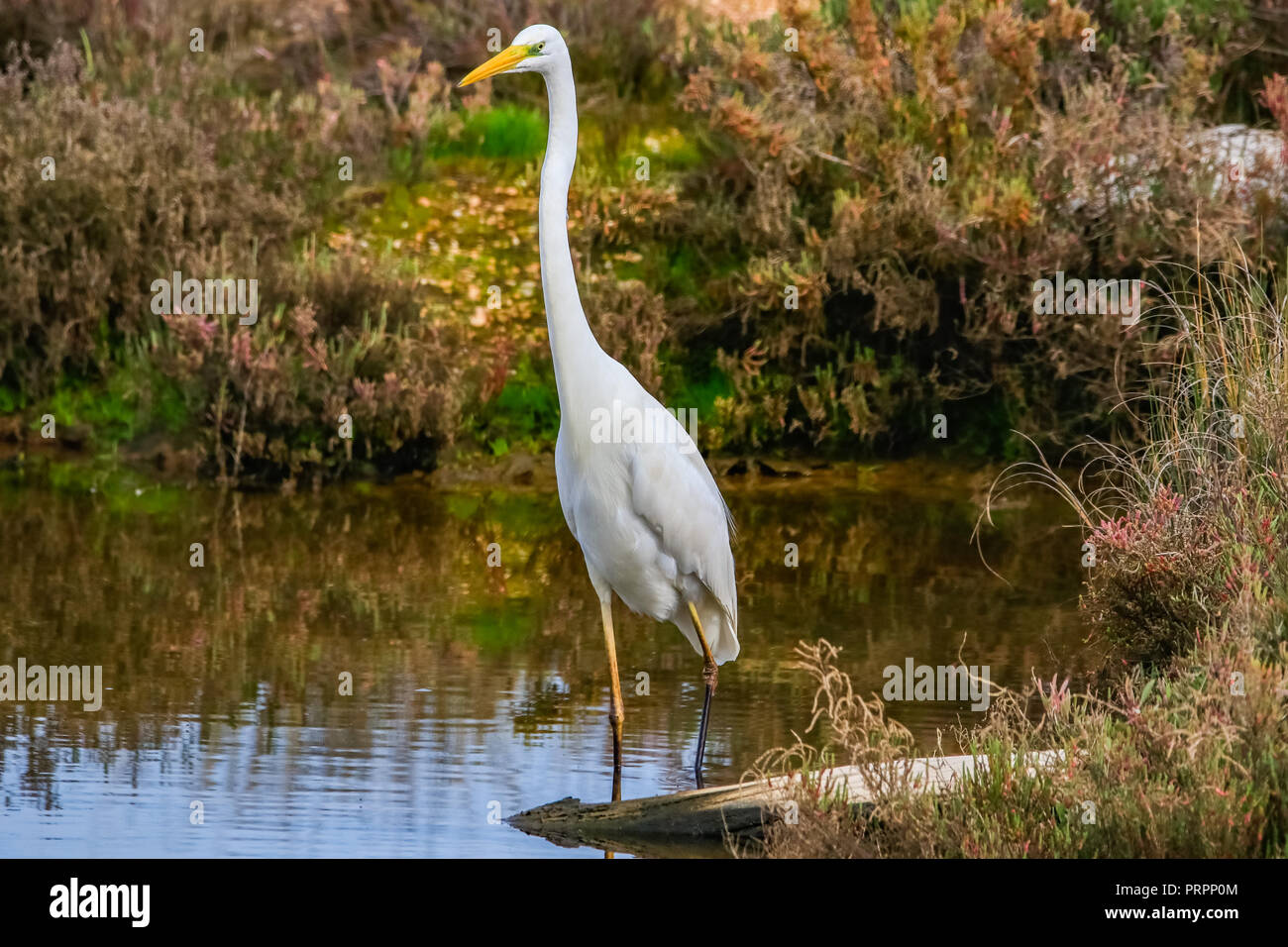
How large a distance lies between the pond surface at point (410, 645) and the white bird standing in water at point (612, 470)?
2.07 ft

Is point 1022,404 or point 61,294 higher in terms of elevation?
point 61,294

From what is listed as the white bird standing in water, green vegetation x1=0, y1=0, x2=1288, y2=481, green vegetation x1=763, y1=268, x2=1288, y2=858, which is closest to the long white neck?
the white bird standing in water

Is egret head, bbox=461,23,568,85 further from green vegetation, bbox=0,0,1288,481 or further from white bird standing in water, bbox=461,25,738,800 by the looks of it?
green vegetation, bbox=0,0,1288,481

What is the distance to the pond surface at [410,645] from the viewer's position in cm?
664

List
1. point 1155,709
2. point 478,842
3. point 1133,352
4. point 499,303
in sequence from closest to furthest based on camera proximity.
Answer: point 1155,709 → point 478,842 → point 1133,352 → point 499,303

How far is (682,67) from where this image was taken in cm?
1589

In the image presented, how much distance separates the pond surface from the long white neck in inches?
60.7

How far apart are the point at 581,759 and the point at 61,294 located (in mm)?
7483

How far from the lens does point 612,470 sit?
7.03 meters

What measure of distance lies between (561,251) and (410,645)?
2.77 meters

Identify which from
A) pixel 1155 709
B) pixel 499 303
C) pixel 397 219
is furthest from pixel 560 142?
pixel 397 219

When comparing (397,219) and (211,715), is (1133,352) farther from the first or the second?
(211,715)

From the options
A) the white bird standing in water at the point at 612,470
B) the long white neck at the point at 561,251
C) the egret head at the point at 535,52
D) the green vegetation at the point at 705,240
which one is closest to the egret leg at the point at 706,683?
the white bird standing in water at the point at 612,470

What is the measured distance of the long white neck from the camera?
267 inches
